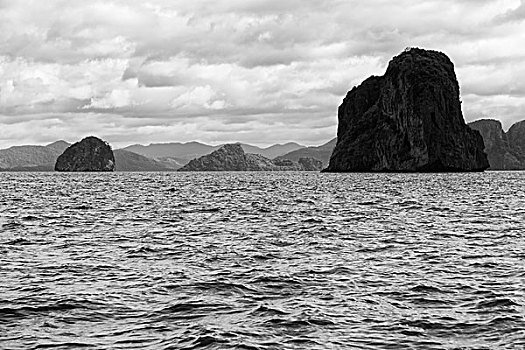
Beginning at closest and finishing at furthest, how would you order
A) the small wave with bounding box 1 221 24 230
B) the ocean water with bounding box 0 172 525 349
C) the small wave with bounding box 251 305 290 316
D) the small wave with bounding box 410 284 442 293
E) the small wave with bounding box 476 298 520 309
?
the ocean water with bounding box 0 172 525 349, the small wave with bounding box 251 305 290 316, the small wave with bounding box 476 298 520 309, the small wave with bounding box 410 284 442 293, the small wave with bounding box 1 221 24 230

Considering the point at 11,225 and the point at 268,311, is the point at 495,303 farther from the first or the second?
the point at 11,225

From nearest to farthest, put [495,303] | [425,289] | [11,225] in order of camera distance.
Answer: [495,303]
[425,289]
[11,225]

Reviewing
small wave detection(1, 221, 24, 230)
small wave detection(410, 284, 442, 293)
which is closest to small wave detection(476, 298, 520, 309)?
small wave detection(410, 284, 442, 293)

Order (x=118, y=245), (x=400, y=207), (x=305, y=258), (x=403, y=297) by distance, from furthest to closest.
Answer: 1. (x=400, y=207)
2. (x=118, y=245)
3. (x=305, y=258)
4. (x=403, y=297)

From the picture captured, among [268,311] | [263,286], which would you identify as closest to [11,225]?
[263,286]

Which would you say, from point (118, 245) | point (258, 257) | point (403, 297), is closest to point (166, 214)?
point (118, 245)

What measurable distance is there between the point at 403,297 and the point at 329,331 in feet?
14.1

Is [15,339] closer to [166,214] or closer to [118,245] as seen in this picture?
[118,245]

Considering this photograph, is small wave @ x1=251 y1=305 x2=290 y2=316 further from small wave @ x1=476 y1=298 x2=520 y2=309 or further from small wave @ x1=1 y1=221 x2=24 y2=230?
small wave @ x1=1 y1=221 x2=24 y2=230

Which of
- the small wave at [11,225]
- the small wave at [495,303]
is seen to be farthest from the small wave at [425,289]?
the small wave at [11,225]

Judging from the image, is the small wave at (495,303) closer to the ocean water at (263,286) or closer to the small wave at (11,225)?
the ocean water at (263,286)

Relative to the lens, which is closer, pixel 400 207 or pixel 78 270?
pixel 78 270

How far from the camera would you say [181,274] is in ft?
76.9

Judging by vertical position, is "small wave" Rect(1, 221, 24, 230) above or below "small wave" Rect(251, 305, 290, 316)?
above
